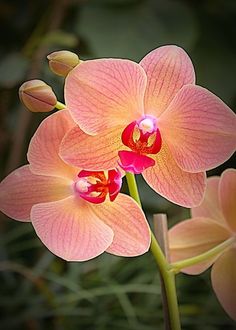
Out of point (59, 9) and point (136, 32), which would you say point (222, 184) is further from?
point (59, 9)

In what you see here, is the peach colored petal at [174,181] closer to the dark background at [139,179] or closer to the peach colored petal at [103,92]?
the peach colored petal at [103,92]

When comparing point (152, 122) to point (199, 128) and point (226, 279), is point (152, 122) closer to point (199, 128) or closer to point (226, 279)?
→ point (199, 128)

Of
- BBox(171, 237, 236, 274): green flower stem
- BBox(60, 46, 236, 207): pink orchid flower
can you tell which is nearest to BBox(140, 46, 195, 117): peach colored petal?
BBox(60, 46, 236, 207): pink orchid flower

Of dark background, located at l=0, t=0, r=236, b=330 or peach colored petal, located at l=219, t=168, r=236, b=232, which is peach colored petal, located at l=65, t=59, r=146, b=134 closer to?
peach colored petal, located at l=219, t=168, r=236, b=232

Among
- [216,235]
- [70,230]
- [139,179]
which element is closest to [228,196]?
[216,235]

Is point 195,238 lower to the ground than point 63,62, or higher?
lower

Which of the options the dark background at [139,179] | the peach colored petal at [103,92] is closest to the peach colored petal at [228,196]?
the peach colored petal at [103,92]
